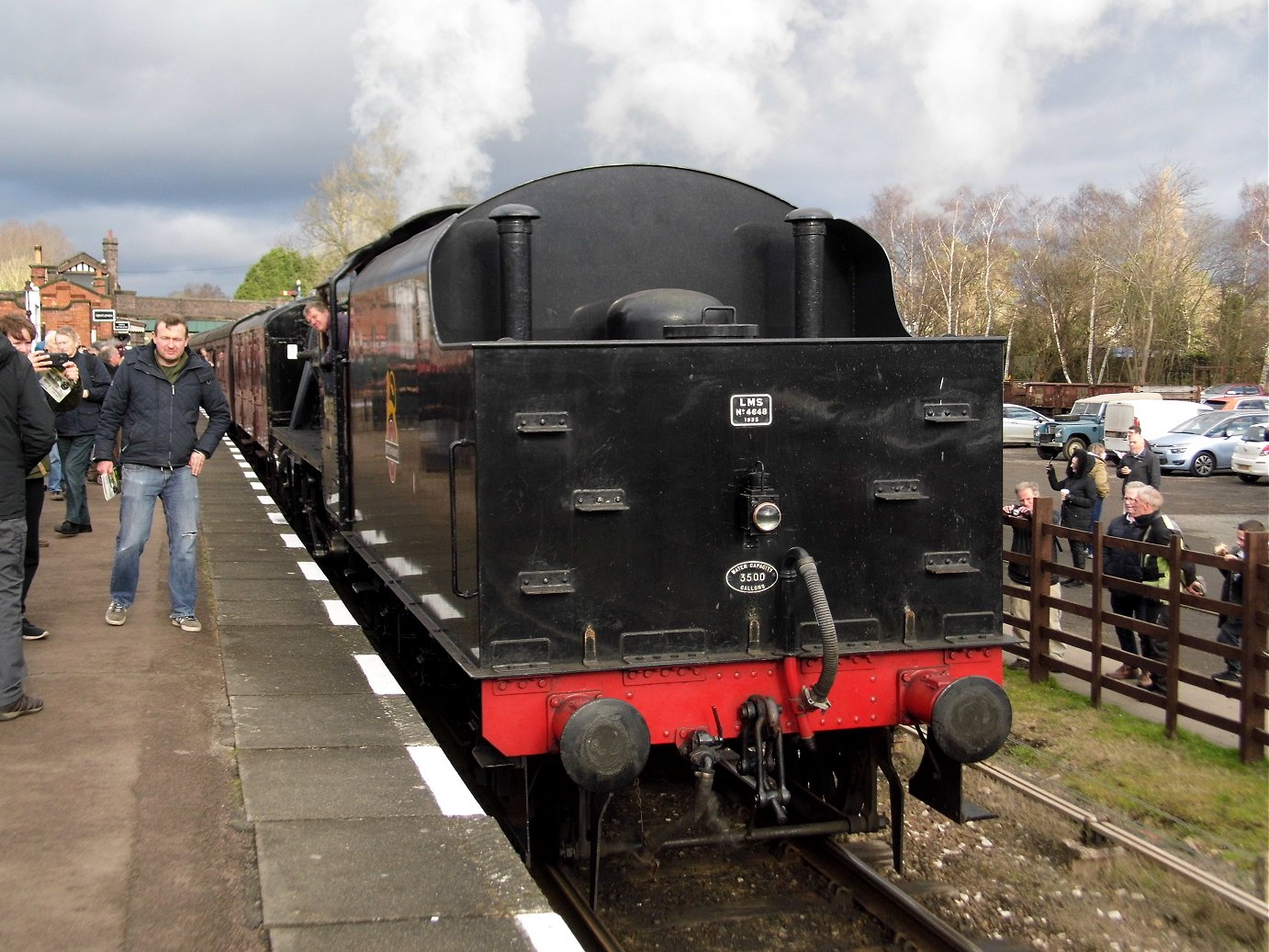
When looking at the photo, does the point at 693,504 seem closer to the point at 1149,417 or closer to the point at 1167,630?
the point at 1167,630

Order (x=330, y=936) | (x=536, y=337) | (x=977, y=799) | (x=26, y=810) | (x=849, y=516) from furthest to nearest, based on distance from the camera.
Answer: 1. (x=977, y=799)
2. (x=536, y=337)
3. (x=849, y=516)
4. (x=26, y=810)
5. (x=330, y=936)

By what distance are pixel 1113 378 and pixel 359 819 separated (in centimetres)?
5873

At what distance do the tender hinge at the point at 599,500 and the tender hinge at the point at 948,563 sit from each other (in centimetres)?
133

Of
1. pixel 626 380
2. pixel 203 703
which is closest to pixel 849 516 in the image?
pixel 626 380

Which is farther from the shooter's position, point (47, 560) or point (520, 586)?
point (47, 560)

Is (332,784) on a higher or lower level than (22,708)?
lower

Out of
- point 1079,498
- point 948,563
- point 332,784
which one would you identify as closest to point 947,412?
point 948,563

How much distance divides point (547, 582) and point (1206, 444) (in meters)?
29.4

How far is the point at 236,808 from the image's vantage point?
4.40 metres

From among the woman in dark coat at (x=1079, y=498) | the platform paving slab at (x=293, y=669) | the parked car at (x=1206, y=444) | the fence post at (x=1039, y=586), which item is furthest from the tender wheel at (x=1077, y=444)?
the parked car at (x=1206, y=444)

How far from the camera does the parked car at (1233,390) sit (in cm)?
4547

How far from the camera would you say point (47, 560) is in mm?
9164

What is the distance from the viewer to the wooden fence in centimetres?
657

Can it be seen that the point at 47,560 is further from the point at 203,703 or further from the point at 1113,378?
the point at 1113,378
